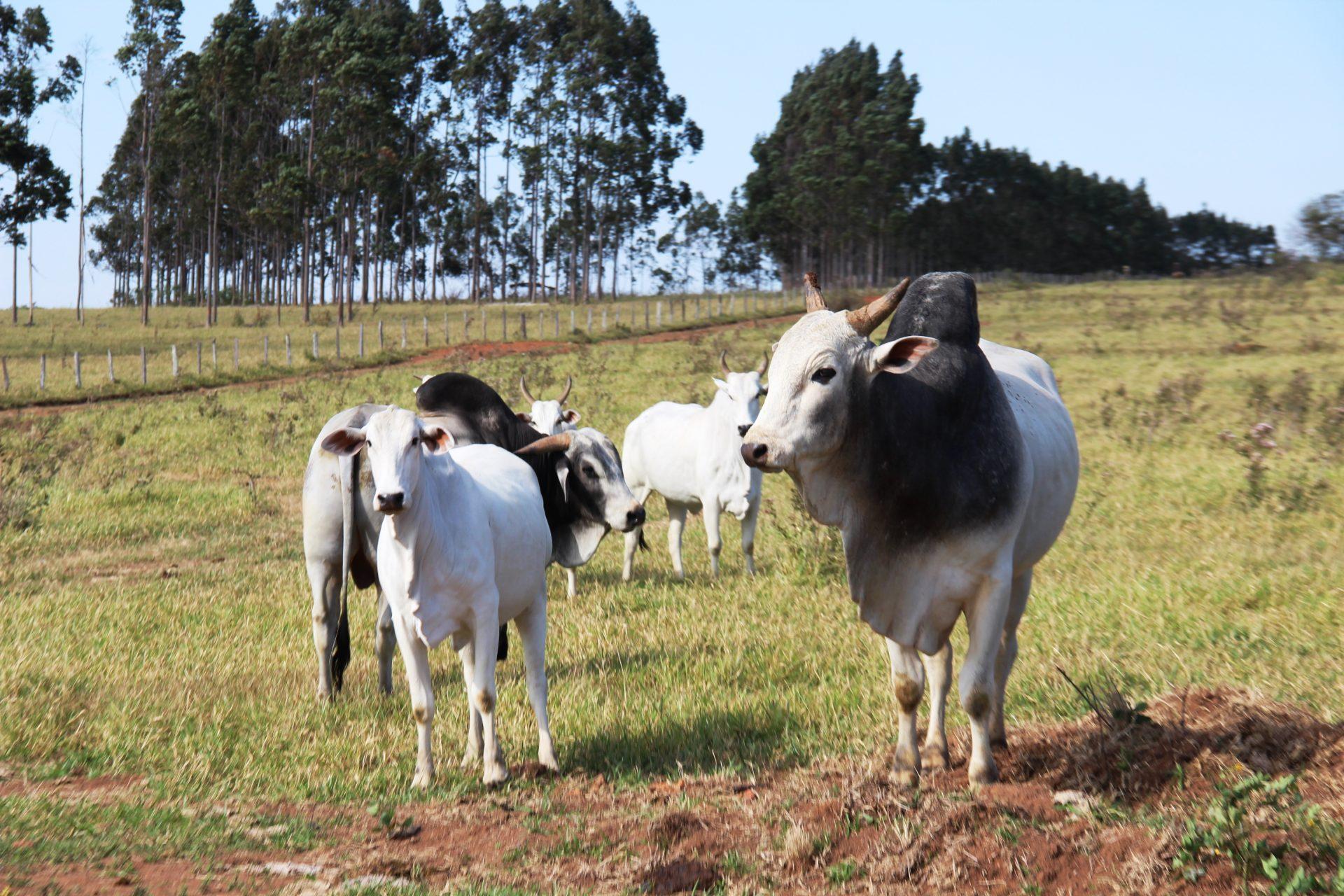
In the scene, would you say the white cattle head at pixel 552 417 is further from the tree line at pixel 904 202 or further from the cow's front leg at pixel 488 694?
the tree line at pixel 904 202

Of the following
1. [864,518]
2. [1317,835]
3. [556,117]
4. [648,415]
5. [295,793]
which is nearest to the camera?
[1317,835]

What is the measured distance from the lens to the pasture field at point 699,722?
4.52 metres

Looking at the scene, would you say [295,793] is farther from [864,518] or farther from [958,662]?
[958,662]

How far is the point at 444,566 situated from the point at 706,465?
19.5 feet

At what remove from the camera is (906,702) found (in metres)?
5.41

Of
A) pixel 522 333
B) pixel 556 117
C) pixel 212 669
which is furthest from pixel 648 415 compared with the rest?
pixel 556 117

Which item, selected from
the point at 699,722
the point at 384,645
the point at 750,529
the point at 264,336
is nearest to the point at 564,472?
the point at 384,645

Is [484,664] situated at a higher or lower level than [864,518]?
lower

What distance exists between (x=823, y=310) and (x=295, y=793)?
3298mm

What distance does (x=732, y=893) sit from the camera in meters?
4.38

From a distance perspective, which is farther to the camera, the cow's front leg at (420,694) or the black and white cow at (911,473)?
the cow's front leg at (420,694)

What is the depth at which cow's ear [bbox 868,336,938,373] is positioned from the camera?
4770mm

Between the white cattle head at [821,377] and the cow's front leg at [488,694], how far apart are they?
2.01 meters

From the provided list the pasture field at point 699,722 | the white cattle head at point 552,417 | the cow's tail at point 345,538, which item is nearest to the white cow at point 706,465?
the pasture field at point 699,722
